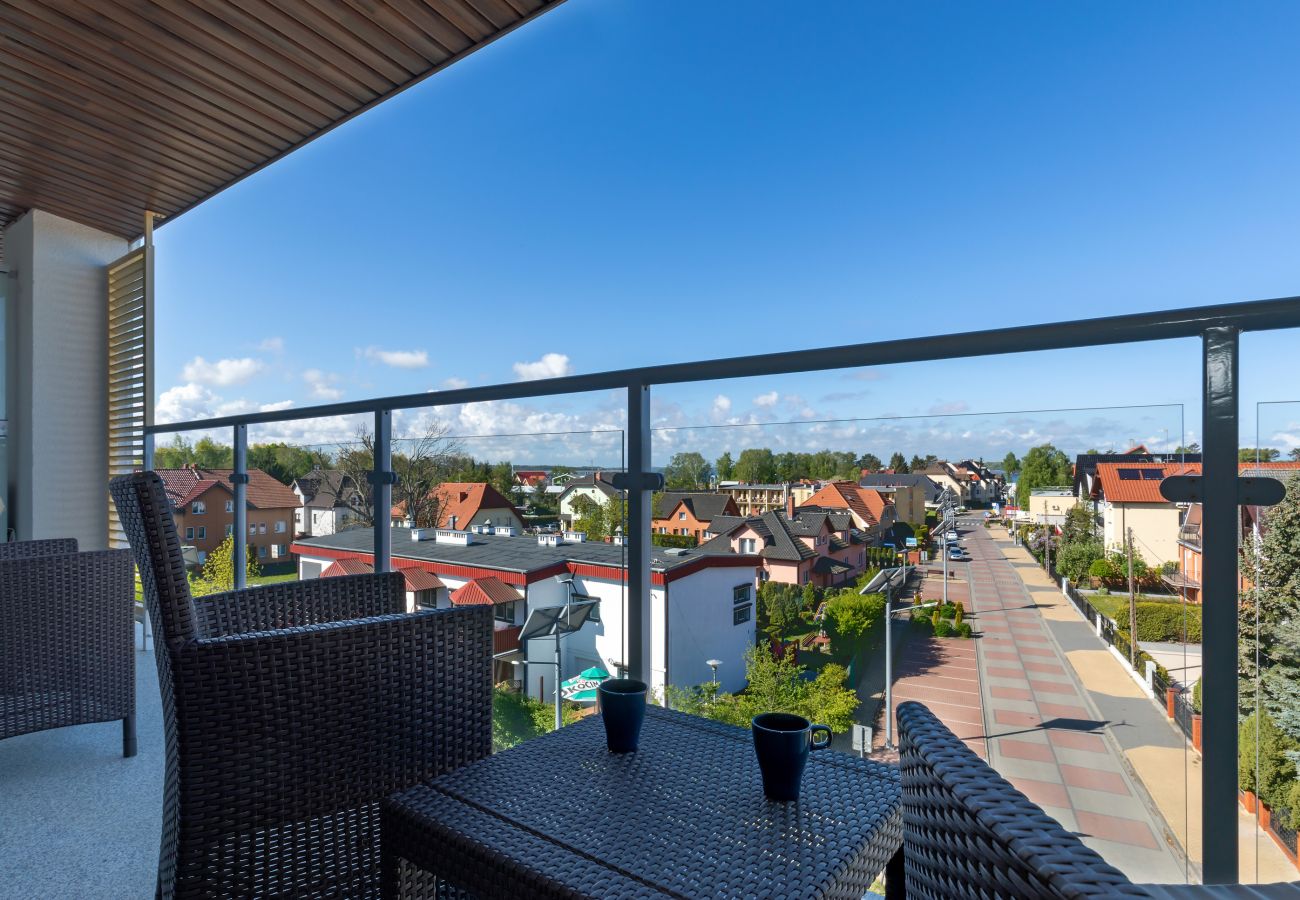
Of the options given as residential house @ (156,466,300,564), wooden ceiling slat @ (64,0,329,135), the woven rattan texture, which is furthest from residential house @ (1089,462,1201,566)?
wooden ceiling slat @ (64,0,329,135)

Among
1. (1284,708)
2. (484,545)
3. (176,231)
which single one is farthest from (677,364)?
(176,231)

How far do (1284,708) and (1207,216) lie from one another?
30474 mm

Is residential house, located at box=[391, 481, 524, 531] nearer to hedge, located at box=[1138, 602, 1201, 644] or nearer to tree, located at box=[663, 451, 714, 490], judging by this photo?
tree, located at box=[663, 451, 714, 490]

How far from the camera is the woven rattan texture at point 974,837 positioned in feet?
1.25

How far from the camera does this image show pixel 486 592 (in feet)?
6.37

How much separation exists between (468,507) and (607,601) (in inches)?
32.1

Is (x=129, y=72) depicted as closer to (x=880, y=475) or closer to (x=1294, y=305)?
(x=880, y=475)

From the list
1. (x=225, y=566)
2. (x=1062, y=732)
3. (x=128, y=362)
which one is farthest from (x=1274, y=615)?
(x=128, y=362)

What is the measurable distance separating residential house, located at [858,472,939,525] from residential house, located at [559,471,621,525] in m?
0.58

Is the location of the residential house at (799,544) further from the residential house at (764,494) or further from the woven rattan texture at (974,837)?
the woven rattan texture at (974,837)

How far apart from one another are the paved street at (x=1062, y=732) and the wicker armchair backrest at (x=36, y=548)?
9.93 feet

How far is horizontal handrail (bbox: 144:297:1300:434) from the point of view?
3.02 ft

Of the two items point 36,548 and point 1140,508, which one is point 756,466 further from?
point 36,548

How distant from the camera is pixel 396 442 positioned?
7.60 feet
